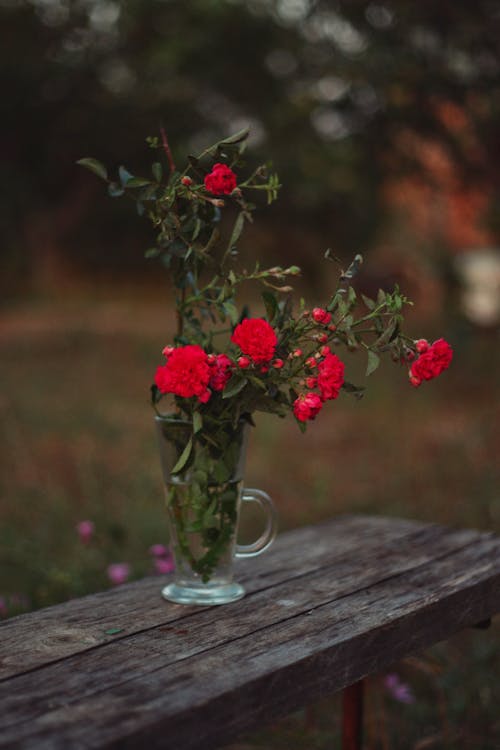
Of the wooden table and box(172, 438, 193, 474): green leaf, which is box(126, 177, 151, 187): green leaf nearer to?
box(172, 438, 193, 474): green leaf

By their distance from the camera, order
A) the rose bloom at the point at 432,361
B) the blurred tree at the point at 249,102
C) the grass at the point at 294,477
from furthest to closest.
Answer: the blurred tree at the point at 249,102
the grass at the point at 294,477
the rose bloom at the point at 432,361

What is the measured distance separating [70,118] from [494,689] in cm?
1003

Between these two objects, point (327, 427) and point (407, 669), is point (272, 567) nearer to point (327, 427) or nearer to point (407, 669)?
point (407, 669)

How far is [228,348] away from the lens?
1744 mm

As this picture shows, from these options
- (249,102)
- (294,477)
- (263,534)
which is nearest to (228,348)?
(263,534)

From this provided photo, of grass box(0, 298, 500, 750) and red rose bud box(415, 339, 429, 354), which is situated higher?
red rose bud box(415, 339, 429, 354)

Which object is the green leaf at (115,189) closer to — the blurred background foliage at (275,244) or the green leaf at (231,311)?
the green leaf at (231,311)

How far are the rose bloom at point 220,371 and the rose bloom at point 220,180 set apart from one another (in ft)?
0.97

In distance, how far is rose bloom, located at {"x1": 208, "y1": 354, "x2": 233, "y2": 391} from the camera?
1.67m

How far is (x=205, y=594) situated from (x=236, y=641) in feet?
0.84

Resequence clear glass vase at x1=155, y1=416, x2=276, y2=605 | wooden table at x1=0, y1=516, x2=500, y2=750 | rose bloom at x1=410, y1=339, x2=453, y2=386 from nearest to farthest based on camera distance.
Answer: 1. wooden table at x1=0, y1=516, x2=500, y2=750
2. rose bloom at x1=410, y1=339, x2=453, y2=386
3. clear glass vase at x1=155, y1=416, x2=276, y2=605

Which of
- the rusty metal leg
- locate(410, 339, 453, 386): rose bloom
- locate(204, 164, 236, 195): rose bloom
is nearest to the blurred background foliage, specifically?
the rusty metal leg

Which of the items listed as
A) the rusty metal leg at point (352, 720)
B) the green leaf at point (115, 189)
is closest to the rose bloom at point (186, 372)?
the green leaf at point (115, 189)

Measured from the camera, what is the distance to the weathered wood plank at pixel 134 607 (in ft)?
5.01
